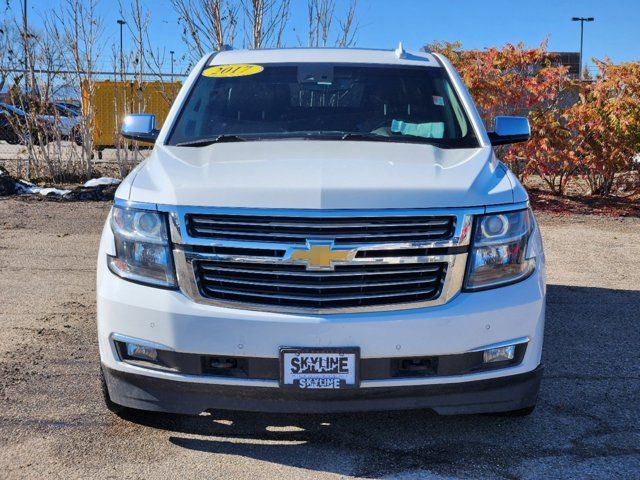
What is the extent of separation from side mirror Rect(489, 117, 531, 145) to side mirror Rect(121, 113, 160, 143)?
6.79ft

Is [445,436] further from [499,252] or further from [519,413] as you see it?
[499,252]

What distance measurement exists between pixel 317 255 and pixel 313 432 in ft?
3.47

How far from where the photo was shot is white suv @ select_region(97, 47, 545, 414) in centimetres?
337

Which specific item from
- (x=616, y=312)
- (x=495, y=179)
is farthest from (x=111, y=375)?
(x=616, y=312)

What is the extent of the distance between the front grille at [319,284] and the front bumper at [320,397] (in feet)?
1.21

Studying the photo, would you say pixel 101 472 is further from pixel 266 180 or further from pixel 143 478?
pixel 266 180

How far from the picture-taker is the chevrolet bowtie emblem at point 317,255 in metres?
3.37

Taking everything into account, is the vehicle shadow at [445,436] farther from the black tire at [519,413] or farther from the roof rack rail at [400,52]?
the roof rack rail at [400,52]

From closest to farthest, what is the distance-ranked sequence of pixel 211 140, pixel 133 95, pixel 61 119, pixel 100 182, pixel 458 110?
pixel 211 140
pixel 458 110
pixel 100 182
pixel 61 119
pixel 133 95

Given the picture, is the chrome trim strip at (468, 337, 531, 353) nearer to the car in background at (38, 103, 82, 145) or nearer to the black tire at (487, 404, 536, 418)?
the black tire at (487, 404, 536, 418)

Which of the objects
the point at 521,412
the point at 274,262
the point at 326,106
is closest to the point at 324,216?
the point at 274,262

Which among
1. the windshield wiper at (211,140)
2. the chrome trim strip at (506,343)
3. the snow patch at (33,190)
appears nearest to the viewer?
the chrome trim strip at (506,343)

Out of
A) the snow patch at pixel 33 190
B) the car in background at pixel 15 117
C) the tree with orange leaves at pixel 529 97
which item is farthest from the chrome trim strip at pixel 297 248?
the car in background at pixel 15 117

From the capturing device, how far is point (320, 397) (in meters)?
3.41
